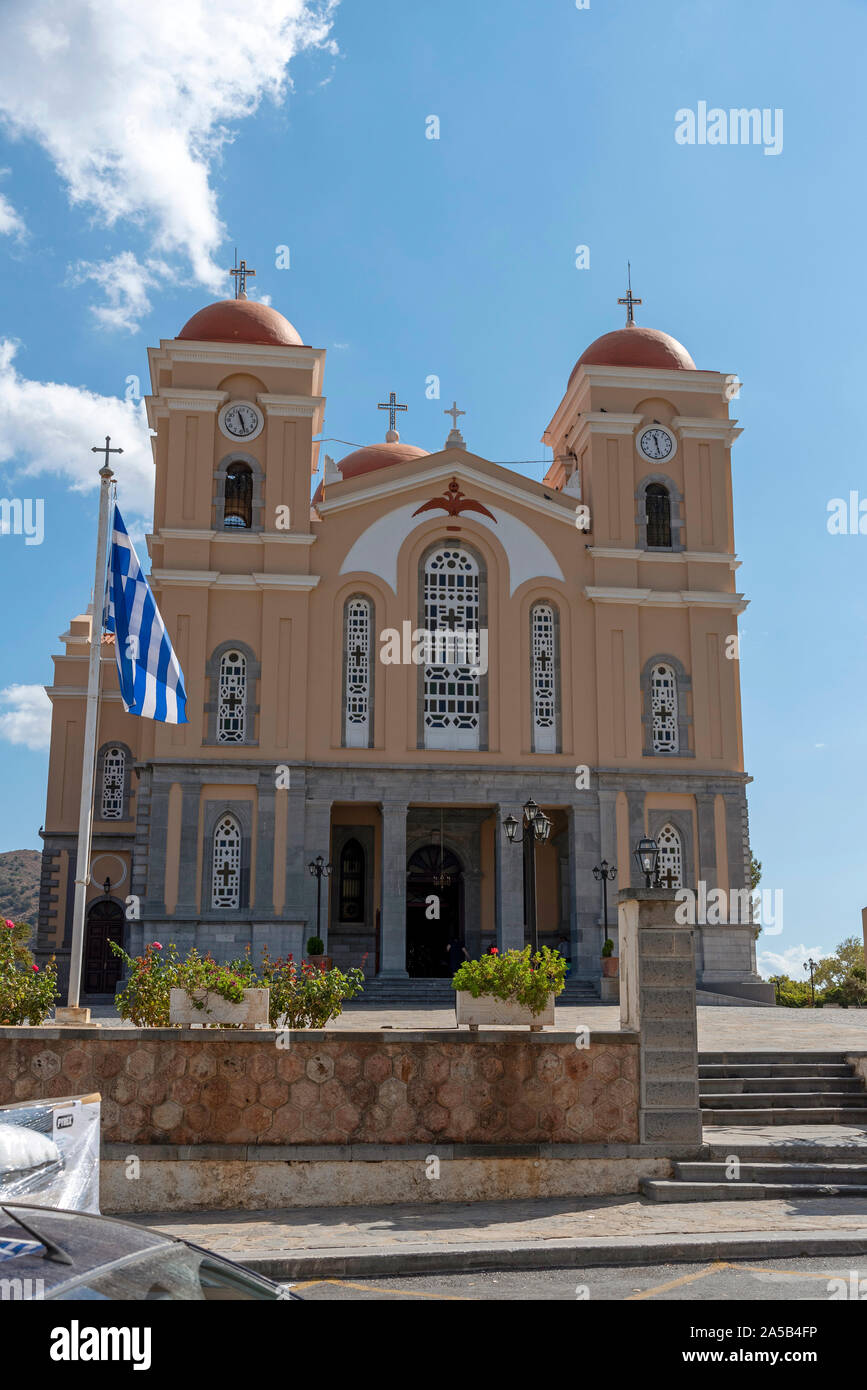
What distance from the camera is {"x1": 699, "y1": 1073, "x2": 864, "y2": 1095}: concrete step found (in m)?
13.2

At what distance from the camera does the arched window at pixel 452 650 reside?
30047 millimetres

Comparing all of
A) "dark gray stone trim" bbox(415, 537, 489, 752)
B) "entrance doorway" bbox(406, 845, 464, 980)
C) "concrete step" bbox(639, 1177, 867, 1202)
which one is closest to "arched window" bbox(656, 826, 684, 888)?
"dark gray stone trim" bbox(415, 537, 489, 752)

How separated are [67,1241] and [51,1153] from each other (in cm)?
237

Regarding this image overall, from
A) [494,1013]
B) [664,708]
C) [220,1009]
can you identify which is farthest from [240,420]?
[494,1013]

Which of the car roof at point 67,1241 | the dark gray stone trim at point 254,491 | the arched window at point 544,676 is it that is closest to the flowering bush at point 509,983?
the car roof at point 67,1241

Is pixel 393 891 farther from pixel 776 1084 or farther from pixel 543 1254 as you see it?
pixel 543 1254

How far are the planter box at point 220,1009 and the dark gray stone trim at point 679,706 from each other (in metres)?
20.0

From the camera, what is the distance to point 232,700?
29453mm

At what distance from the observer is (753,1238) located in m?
8.95

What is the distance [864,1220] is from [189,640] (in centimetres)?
2231

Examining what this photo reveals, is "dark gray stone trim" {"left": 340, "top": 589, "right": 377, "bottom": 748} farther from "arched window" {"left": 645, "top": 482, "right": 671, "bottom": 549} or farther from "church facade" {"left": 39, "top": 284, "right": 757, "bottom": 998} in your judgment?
"arched window" {"left": 645, "top": 482, "right": 671, "bottom": 549}

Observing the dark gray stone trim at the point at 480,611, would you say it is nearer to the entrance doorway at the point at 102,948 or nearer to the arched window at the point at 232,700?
the arched window at the point at 232,700

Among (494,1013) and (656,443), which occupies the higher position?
(656,443)
